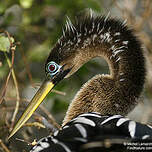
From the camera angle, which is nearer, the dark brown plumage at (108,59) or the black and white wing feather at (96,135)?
the black and white wing feather at (96,135)

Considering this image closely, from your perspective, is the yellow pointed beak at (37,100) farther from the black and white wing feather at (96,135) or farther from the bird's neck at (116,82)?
the black and white wing feather at (96,135)

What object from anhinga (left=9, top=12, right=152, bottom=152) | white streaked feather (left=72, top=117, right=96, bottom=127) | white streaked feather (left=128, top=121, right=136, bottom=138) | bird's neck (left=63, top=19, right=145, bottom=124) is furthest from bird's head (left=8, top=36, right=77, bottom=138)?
white streaked feather (left=128, top=121, right=136, bottom=138)

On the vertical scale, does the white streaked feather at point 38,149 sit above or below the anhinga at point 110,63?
below

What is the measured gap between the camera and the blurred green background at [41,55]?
253cm

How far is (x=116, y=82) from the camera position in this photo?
2.03m

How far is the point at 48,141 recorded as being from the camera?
157cm

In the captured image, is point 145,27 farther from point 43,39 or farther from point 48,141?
point 48,141

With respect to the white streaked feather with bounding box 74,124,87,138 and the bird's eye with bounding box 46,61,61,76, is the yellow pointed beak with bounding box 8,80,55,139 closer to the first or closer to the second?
the bird's eye with bounding box 46,61,61,76

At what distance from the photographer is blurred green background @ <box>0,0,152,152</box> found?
8.30 ft

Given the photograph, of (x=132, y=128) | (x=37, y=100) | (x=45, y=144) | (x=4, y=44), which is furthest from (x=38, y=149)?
(x=4, y=44)

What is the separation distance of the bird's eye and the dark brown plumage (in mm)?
20

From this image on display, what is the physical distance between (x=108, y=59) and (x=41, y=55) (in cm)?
97

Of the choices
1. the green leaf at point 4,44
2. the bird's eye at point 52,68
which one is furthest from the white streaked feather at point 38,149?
the green leaf at point 4,44

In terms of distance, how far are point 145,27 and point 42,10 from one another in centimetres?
95
